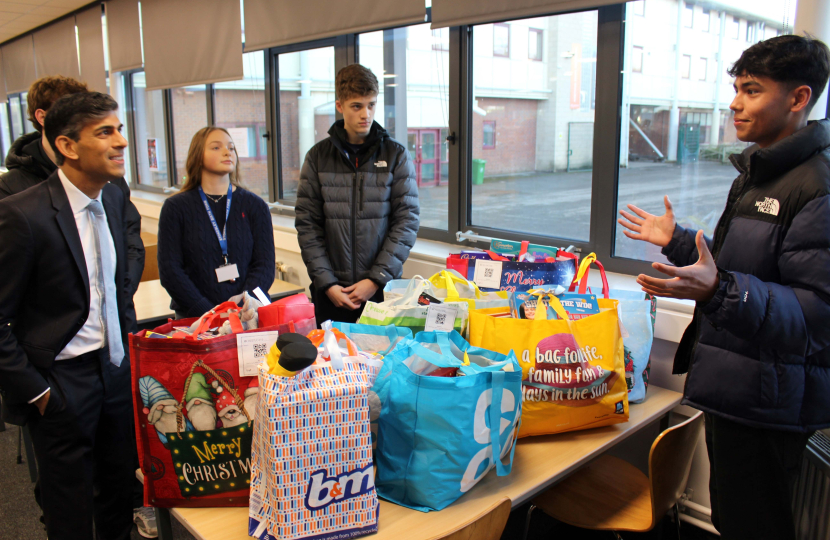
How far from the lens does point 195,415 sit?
1.31 meters

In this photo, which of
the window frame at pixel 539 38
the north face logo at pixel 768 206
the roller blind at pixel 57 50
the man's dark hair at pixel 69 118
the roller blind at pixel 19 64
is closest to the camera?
the north face logo at pixel 768 206

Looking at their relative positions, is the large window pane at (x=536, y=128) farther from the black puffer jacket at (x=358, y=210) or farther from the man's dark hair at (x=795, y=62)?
the man's dark hair at (x=795, y=62)

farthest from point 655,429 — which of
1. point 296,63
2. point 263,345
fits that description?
point 296,63

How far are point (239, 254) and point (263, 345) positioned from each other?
1272 millimetres

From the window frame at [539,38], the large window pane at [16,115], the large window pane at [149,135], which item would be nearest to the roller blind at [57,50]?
the large window pane at [149,135]

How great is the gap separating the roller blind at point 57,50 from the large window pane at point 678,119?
6805 millimetres

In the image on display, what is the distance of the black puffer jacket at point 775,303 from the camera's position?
4.11 feet

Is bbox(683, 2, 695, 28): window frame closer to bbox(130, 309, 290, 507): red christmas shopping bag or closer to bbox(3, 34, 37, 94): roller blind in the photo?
bbox(130, 309, 290, 507): red christmas shopping bag

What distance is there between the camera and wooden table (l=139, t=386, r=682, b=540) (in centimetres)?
124

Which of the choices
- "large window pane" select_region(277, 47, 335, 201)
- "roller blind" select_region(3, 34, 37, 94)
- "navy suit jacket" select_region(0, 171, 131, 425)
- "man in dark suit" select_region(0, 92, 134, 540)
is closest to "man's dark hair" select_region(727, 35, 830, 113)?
"man in dark suit" select_region(0, 92, 134, 540)

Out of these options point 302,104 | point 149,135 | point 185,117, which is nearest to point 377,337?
Result: point 302,104

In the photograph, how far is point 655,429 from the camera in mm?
2271

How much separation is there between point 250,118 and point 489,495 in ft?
14.4

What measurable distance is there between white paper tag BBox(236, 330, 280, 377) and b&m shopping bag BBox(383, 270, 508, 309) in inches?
26.4
